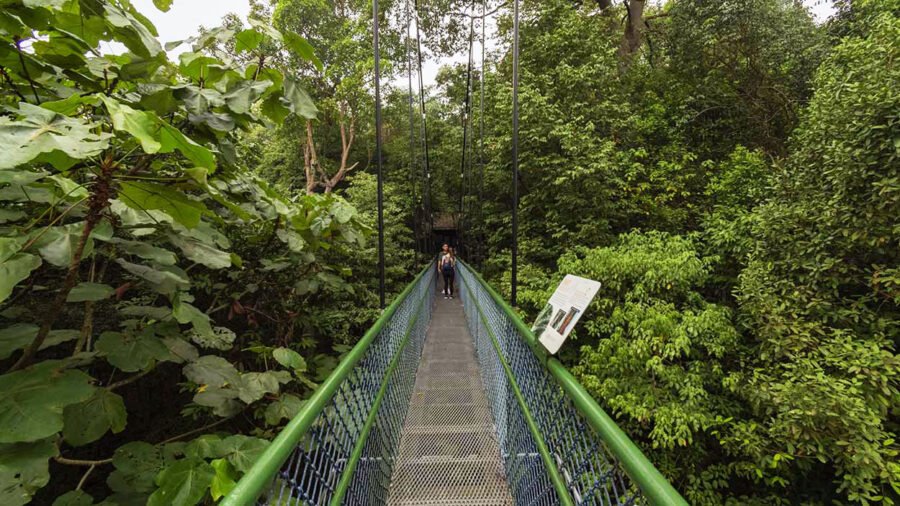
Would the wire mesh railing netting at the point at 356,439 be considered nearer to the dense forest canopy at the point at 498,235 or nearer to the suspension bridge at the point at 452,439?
the suspension bridge at the point at 452,439

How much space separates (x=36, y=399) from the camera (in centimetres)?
72

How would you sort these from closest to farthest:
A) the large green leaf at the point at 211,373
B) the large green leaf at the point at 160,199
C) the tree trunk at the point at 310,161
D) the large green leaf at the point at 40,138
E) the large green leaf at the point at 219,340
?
the large green leaf at the point at 40,138 < the large green leaf at the point at 160,199 < the large green leaf at the point at 211,373 < the large green leaf at the point at 219,340 < the tree trunk at the point at 310,161

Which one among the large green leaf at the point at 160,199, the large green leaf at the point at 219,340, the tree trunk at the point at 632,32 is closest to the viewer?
the large green leaf at the point at 160,199

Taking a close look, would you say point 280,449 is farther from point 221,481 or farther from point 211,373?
point 211,373

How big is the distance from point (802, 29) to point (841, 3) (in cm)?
107

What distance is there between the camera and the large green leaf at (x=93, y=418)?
2.89 feet

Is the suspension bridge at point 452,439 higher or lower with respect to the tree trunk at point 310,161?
lower

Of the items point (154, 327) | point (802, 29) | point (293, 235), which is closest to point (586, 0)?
point (802, 29)

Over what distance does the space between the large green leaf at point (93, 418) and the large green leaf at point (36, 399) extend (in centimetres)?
15

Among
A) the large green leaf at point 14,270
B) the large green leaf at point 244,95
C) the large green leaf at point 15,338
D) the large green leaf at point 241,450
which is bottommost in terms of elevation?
the large green leaf at point 241,450

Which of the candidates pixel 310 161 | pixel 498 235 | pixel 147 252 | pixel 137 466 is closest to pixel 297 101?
pixel 147 252

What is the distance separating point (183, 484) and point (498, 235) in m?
8.18

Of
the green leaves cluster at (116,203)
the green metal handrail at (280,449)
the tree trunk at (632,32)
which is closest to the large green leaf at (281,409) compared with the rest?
the green leaves cluster at (116,203)

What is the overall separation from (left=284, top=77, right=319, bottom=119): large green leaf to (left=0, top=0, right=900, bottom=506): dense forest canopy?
12 millimetres
